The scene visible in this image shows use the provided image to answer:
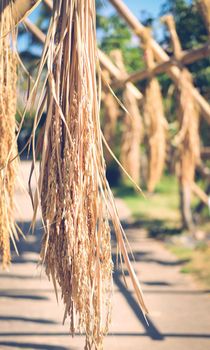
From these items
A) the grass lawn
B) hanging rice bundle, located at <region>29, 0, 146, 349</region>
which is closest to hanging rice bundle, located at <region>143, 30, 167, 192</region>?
the grass lawn

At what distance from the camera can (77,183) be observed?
8.22ft

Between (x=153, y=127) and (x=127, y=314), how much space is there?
2.62 metres

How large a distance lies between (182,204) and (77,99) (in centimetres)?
807

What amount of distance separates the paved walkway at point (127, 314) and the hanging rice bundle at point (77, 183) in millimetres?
1126

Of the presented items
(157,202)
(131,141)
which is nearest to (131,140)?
(131,141)

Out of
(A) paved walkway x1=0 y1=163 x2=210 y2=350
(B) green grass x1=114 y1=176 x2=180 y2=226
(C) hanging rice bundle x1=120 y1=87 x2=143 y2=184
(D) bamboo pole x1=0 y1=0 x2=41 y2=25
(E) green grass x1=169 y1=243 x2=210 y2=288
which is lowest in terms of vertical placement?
(B) green grass x1=114 y1=176 x2=180 y2=226

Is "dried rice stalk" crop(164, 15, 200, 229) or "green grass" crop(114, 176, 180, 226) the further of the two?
"green grass" crop(114, 176, 180, 226)

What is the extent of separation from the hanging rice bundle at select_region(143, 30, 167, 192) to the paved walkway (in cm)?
135

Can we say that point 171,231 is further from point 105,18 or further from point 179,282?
point 105,18

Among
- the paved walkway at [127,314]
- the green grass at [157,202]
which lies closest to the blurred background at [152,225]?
the paved walkway at [127,314]

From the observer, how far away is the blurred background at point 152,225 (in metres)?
4.89

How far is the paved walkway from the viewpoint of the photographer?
4.70m

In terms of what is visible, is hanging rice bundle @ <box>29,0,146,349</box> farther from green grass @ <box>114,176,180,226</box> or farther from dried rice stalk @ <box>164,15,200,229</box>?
green grass @ <box>114,176,180,226</box>

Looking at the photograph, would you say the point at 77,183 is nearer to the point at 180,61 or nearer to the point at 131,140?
the point at 180,61
